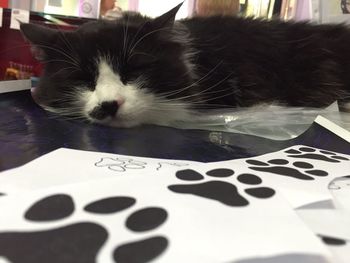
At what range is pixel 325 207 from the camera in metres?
0.44

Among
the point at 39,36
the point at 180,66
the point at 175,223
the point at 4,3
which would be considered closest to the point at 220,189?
the point at 175,223

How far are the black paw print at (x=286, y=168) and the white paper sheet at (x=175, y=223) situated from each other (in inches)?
5.1

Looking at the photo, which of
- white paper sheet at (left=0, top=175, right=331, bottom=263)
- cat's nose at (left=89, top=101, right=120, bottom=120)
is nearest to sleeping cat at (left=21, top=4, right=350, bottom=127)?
cat's nose at (left=89, top=101, right=120, bottom=120)

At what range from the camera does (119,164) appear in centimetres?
55

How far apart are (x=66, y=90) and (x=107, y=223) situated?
Result: 657 mm

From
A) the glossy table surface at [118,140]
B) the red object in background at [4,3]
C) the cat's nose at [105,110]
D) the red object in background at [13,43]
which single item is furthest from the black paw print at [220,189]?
the red object in background at [4,3]

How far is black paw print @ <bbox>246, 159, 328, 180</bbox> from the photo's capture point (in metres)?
0.53

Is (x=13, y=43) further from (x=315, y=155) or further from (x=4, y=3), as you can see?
(x=315, y=155)

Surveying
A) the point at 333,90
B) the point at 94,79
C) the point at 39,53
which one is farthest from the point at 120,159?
the point at 333,90

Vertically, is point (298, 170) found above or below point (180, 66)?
below

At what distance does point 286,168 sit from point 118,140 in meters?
0.34

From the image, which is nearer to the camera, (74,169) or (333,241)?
(333,241)

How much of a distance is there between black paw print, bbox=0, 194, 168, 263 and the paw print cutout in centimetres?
17

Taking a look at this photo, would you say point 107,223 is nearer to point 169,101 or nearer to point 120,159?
point 120,159
